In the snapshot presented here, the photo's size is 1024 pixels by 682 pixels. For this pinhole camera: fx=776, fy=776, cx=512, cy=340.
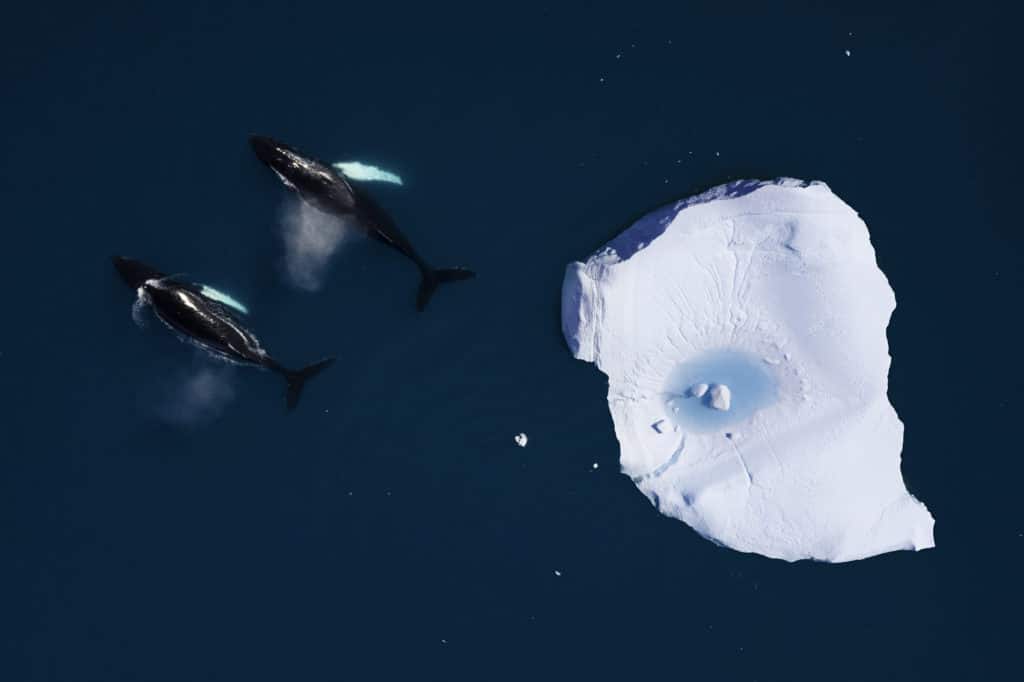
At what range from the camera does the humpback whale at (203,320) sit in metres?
4.20

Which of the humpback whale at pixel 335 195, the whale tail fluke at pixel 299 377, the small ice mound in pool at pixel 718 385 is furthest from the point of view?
the small ice mound in pool at pixel 718 385

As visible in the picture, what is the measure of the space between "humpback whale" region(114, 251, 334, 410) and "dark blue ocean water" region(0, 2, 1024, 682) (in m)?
0.10

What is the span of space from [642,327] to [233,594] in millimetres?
2776

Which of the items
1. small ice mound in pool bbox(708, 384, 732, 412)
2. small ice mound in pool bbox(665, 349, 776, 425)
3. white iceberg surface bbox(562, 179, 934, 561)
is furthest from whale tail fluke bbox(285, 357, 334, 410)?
small ice mound in pool bbox(708, 384, 732, 412)

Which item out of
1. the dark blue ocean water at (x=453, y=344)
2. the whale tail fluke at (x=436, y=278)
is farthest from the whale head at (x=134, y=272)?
the whale tail fluke at (x=436, y=278)

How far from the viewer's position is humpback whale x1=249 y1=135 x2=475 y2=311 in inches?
165

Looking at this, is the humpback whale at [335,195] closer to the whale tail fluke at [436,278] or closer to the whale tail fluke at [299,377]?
the whale tail fluke at [436,278]

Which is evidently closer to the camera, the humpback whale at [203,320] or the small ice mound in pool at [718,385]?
the humpback whale at [203,320]

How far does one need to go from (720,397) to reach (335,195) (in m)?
2.40

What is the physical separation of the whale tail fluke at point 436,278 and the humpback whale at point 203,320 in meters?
0.63

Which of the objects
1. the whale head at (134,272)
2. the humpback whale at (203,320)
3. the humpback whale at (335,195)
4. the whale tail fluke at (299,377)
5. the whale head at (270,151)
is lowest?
the whale tail fluke at (299,377)

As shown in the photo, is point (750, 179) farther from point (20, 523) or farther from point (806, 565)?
point (20, 523)

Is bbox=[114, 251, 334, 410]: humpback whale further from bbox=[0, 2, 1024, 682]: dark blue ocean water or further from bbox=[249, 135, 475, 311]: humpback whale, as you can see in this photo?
bbox=[249, 135, 475, 311]: humpback whale

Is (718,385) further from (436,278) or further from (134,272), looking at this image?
(134,272)
